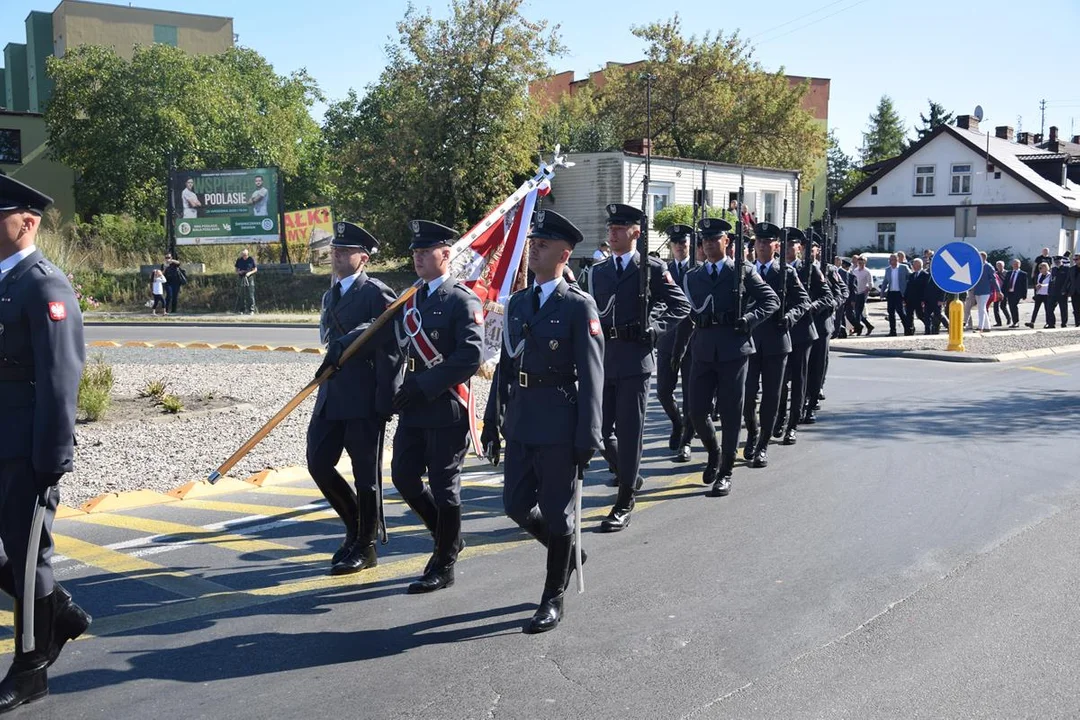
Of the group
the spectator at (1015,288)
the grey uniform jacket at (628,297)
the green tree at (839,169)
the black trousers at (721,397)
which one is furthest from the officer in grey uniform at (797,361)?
the green tree at (839,169)

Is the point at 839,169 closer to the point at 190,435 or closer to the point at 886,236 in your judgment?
the point at 886,236

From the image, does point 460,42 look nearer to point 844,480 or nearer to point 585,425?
point 844,480

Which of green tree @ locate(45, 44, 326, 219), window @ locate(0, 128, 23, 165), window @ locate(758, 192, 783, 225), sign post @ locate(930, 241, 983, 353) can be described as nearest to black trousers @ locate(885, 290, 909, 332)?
sign post @ locate(930, 241, 983, 353)

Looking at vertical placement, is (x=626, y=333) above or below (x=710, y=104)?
below

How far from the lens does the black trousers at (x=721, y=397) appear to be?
323 inches

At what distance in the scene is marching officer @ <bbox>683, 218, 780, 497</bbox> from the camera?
8250mm

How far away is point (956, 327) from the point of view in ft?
63.3

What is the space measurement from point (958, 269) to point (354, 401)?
48.8 feet

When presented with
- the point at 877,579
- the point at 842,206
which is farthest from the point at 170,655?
the point at 842,206

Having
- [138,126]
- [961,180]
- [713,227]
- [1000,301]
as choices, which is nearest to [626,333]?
[713,227]

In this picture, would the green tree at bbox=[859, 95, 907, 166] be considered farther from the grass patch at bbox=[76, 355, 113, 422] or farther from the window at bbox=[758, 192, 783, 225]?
the grass patch at bbox=[76, 355, 113, 422]

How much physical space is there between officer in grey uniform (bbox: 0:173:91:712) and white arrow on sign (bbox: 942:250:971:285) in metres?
16.7

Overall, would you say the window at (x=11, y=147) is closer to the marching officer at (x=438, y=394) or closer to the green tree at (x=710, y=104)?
the green tree at (x=710, y=104)

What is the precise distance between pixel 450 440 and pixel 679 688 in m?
2.02
